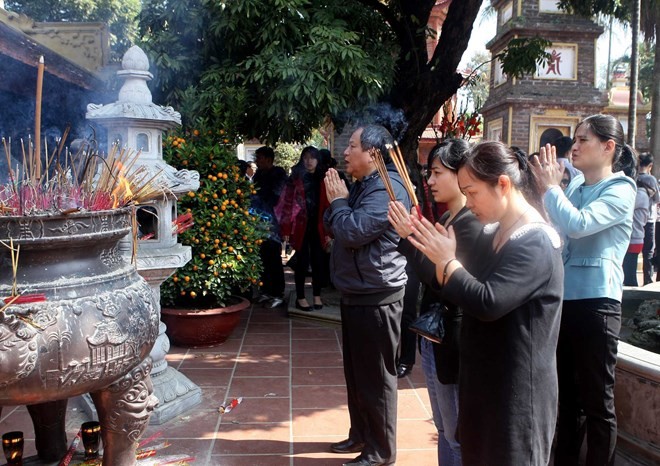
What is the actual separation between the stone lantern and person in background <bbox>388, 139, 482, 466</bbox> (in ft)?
5.75

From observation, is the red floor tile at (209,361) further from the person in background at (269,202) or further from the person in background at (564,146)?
the person in background at (564,146)

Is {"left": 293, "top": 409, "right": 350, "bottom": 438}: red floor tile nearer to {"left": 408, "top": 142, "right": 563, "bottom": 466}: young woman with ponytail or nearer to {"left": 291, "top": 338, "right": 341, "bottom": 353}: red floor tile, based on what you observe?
{"left": 291, "top": 338, "right": 341, "bottom": 353}: red floor tile

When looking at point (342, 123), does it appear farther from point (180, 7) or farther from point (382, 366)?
point (382, 366)

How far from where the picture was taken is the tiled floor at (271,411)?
10.8 feet

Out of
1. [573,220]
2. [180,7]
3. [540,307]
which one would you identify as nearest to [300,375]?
[573,220]

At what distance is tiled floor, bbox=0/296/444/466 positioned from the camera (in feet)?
10.8

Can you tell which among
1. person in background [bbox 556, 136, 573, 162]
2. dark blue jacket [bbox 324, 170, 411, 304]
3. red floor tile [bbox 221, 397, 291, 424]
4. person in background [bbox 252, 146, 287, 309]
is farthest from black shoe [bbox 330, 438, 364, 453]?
person in background [bbox 252, 146, 287, 309]

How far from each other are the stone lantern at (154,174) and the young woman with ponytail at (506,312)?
2233 mm

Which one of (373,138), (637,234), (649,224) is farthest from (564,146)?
(649,224)

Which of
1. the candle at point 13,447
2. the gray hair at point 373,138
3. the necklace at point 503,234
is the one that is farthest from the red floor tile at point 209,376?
the necklace at point 503,234

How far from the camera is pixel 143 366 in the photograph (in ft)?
7.76

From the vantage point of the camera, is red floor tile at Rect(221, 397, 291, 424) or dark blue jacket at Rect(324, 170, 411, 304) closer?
dark blue jacket at Rect(324, 170, 411, 304)

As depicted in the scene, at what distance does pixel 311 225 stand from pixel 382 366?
3.55 m

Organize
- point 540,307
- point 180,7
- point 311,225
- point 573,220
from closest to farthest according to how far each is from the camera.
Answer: point 540,307
point 573,220
point 180,7
point 311,225
